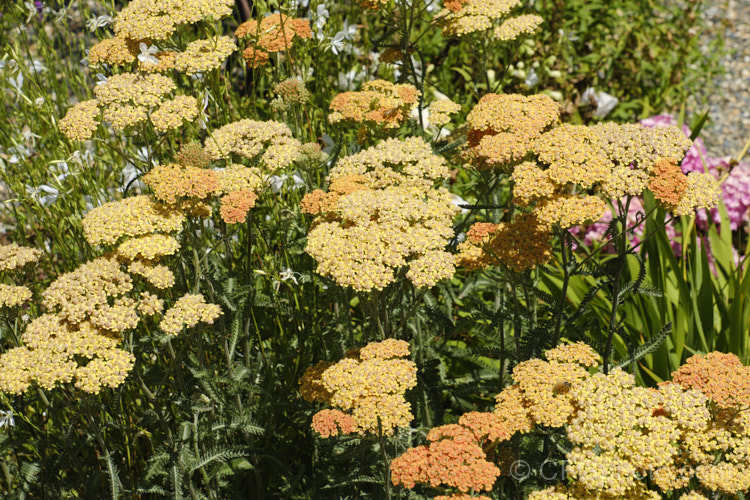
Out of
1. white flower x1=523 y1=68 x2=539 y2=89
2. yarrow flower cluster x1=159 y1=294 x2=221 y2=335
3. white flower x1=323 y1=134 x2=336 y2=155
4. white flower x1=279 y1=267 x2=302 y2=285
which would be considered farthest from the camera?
white flower x1=523 y1=68 x2=539 y2=89

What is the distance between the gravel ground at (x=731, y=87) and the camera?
25.6 ft

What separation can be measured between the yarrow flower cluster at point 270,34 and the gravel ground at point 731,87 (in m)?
4.72

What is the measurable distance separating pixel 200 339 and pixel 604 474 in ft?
5.52

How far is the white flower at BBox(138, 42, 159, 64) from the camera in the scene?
3.49 m

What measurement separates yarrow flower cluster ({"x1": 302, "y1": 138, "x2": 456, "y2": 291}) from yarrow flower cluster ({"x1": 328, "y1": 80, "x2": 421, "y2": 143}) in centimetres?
28

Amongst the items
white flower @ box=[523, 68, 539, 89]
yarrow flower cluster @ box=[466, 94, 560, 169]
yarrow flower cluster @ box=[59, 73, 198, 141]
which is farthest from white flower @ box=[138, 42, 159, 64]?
white flower @ box=[523, 68, 539, 89]

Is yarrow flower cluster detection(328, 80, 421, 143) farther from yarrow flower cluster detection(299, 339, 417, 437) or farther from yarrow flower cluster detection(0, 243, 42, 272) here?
yarrow flower cluster detection(0, 243, 42, 272)

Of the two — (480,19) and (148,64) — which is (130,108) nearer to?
(148,64)

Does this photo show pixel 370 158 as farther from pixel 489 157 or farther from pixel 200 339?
pixel 200 339

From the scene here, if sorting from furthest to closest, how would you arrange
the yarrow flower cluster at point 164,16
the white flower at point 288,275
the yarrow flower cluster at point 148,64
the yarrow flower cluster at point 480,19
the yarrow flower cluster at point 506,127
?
the yarrow flower cluster at point 480,19 → the yarrow flower cluster at point 164,16 → the white flower at point 288,275 → the yarrow flower cluster at point 148,64 → the yarrow flower cluster at point 506,127

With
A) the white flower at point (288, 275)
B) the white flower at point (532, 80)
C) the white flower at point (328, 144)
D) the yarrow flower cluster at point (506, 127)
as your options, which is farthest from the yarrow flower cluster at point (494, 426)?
the white flower at point (532, 80)

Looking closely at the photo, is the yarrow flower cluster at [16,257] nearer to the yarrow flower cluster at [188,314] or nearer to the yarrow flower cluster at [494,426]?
the yarrow flower cluster at [188,314]

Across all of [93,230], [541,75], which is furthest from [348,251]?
[541,75]

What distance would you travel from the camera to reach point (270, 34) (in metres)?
3.97
